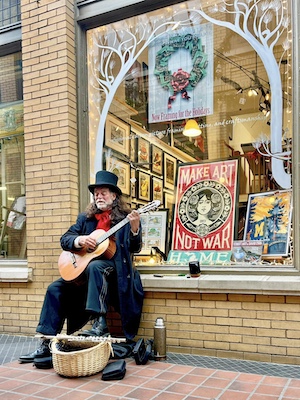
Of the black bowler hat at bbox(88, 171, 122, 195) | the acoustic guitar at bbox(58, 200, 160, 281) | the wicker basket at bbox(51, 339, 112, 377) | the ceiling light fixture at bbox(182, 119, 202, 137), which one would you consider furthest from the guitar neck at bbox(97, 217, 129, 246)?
the ceiling light fixture at bbox(182, 119, 202, 137)

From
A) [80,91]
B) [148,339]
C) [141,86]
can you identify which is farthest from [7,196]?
[148,339]

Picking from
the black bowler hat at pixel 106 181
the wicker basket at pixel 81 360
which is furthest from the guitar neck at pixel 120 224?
the wicker basket at pixel 81 360

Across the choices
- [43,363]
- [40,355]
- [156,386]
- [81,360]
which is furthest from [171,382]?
[40,355]

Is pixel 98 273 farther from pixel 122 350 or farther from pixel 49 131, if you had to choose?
pixel 49 131

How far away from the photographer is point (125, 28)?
495cm

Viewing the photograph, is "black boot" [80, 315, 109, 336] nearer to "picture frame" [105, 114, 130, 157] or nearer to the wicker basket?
the wicker basket

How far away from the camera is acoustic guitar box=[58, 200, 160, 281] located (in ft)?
12.6

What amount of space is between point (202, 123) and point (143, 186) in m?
1.03

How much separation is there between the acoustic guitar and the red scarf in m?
0.12

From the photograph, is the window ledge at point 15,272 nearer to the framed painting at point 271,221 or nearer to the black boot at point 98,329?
the black boot at point 98,329

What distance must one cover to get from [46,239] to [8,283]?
2.61ft

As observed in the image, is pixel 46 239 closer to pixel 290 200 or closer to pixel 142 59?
pixel 142 59

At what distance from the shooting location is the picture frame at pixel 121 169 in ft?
16.4

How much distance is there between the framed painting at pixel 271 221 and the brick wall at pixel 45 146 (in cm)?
196
